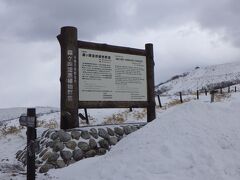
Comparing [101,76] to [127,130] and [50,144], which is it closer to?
[127,130]

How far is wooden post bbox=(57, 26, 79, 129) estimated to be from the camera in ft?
42.7

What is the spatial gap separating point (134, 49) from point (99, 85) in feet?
7.18

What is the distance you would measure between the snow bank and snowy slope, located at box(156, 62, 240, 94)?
104601mm

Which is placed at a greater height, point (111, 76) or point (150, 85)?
point (111, 76)

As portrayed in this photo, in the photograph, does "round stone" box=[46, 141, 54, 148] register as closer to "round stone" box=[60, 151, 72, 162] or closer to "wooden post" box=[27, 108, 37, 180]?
"round stone" box=[60, 151, 72, 162]

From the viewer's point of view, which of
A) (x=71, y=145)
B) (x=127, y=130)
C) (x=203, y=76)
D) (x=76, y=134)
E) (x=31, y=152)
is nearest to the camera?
(x=31, y=152)

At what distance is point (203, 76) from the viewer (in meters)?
132

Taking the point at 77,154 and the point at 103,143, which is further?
the point at 103,143

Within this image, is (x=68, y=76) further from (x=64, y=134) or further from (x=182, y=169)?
(x=182, y=169)

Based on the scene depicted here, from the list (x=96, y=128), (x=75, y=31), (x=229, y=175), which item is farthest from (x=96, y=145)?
(x=229, y=175)

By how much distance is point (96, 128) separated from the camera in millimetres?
13141

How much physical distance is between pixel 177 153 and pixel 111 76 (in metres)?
5.09

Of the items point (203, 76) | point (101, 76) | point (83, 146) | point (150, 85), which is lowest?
point (83, 146)

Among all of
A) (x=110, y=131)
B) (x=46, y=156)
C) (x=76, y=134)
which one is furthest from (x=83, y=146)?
(x=110, y=131)
